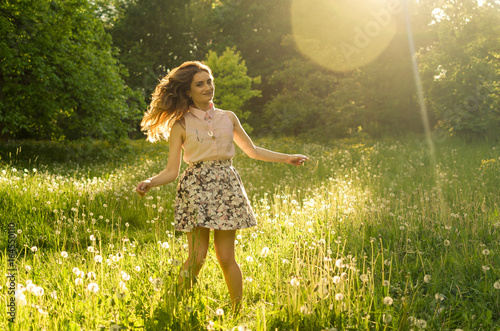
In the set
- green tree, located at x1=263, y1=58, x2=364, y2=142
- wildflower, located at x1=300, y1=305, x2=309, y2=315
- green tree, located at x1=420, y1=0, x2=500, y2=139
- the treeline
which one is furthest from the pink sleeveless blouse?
green tree, located at x1=263, y1=58, x2=364, y2=142

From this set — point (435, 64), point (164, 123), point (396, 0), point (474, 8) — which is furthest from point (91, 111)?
point (396, 0)

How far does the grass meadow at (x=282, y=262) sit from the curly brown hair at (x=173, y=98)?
1.05m

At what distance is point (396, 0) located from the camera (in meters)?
26.3

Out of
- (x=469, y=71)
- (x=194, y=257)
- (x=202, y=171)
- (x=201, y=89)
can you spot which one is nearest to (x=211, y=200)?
(x=202, y=171)

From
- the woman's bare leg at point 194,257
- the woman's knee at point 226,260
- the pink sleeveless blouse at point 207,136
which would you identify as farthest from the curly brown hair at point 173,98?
the woman's knee at point 226,260

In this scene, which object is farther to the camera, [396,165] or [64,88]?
[64,88]

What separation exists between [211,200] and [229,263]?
1.66 feet

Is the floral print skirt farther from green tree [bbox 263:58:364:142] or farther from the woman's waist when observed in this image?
green tree [bbox 263:58:364:142]

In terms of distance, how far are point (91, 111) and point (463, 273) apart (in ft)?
47.4

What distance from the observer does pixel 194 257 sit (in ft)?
10.2

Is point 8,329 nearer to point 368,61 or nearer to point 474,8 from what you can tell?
point 474,8

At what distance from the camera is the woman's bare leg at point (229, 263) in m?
3.25

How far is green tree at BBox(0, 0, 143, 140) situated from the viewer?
14.1m

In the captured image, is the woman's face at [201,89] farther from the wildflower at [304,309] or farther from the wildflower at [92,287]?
the wildflower at [304,309]
